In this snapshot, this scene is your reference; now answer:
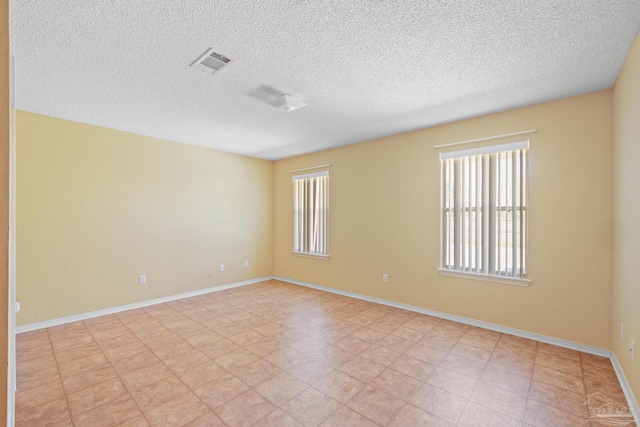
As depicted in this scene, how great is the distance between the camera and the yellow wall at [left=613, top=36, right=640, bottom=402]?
1878mm

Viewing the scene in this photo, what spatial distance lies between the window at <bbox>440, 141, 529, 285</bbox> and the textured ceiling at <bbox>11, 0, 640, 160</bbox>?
58 cm

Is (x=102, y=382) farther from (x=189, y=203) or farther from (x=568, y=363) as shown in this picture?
(x=568, y=363)

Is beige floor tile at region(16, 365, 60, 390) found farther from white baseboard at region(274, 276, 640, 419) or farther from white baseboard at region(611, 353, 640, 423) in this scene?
white baseboard at region(611, 353, 640, 423)

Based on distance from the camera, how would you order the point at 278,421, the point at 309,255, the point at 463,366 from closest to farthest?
the point at 278,421
the point at 463,366
the point at 309,255

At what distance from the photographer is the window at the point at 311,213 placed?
511 centimetres

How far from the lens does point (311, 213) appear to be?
533cm

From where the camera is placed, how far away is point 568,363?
247 cm

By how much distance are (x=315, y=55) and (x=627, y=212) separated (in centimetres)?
267

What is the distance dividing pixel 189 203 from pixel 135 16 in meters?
3.32

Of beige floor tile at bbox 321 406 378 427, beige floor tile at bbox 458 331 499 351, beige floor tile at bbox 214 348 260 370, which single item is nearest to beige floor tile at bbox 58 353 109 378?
beige floor tile at bbox 214 348 260 370

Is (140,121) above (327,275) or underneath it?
above

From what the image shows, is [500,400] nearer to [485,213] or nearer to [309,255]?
[485,213]

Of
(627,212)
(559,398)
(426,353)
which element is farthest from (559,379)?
(627,212)

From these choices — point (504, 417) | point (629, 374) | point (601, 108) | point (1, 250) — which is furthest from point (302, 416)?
point (601, 108)
